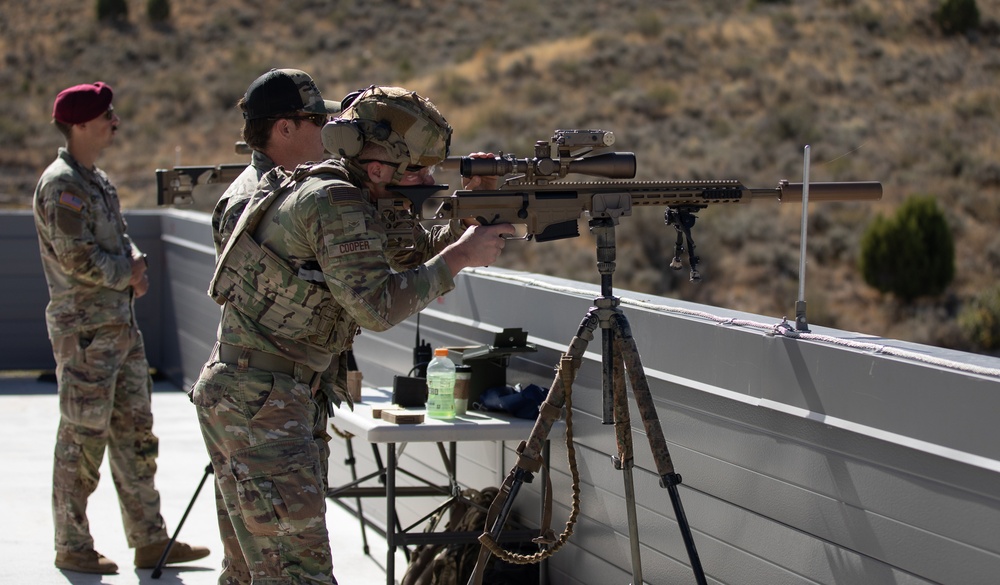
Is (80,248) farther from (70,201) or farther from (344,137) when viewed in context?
(344,137)

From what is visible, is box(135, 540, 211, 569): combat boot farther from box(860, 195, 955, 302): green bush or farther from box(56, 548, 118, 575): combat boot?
box(860, 195, 955, 302): green bush

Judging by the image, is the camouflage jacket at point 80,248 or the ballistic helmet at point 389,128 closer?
the ballistic helmet at point 389,128

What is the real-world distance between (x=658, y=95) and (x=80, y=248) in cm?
2768

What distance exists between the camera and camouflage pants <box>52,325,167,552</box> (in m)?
5.25

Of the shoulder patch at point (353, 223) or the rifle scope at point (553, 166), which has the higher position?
the rifle scope at point (553, 166)

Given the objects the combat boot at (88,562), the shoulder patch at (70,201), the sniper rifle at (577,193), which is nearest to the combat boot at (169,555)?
the combat boot at (88,562)

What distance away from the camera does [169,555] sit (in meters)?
5.54

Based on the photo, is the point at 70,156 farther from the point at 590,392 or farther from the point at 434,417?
the point at 590,392

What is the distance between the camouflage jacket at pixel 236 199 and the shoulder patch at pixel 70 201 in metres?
1.36

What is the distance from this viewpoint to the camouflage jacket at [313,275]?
3.16 m

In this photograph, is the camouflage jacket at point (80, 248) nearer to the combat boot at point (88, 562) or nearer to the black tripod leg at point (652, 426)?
the combat boot at point (88, 562)

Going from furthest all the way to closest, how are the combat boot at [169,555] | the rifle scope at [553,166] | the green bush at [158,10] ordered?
1. the green bush at [158,10]
2. the combat boot at [169,555]
3. the rifle scope at [553,166]

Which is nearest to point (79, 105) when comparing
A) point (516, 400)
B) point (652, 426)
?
point (516, 400)

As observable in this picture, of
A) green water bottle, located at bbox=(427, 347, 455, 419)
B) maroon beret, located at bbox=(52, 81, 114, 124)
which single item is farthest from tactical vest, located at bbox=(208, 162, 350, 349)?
maroon beret, located at bbox=(52, 81, 114, 124)
